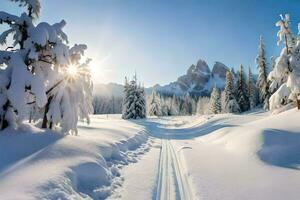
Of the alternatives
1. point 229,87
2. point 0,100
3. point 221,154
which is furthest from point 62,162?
point 229,87

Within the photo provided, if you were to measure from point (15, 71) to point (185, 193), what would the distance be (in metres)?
9.91

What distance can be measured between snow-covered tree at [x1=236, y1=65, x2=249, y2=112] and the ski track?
194 feet

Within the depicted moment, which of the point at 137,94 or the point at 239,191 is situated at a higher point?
the point at 137,94

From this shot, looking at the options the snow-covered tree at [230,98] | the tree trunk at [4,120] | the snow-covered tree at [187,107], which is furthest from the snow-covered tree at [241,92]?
the snow-covered tree at [187,107]

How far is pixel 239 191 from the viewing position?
428 inches

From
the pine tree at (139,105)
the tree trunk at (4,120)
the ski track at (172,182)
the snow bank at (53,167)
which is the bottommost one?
the ski track at (172,182)

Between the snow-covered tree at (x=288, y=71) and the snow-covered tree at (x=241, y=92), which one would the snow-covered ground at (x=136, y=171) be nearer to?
the snow-covered tree at (x=288, y=71)

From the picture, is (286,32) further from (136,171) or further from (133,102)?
(133,102)

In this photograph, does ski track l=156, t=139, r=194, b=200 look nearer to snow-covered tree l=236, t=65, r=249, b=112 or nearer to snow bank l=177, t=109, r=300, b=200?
snow bank l=177, t=109, r=300, b=200

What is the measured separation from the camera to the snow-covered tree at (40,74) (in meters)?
15.0

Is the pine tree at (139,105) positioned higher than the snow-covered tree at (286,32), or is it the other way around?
the snow-covered tree at (286,32)

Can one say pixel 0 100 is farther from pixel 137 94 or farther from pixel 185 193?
pixel 137 94

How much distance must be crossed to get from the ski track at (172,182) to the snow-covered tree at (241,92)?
59.0m

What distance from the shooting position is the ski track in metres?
10.4
